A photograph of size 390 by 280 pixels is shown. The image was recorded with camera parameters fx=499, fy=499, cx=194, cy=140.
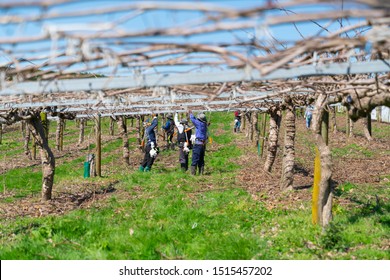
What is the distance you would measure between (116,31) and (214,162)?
1368cm

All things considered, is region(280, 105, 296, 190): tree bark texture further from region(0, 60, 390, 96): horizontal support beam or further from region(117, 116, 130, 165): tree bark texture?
region(117, 116, 130, 165): tree bark texture

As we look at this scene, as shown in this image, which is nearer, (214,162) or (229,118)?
(214,162)

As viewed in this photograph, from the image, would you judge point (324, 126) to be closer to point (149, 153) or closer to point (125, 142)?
point (149, 153)

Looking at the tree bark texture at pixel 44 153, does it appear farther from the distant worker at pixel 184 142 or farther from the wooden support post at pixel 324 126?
the wooden support post at pixel 324 126

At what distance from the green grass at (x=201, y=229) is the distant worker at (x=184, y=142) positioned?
3936 mm

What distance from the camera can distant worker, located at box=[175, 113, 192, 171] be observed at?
15.1 meters

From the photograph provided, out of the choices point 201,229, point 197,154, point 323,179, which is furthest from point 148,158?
point 323,179

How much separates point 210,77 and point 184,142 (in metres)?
11.2

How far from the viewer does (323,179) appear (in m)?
7.08

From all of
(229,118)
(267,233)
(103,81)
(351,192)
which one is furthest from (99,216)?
(229,118)

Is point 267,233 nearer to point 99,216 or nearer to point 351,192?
point 99,216

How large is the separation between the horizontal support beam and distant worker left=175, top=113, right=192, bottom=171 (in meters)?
10.4

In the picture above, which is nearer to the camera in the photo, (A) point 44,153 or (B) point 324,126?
(B) point 324,126

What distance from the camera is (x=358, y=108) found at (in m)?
5.45
